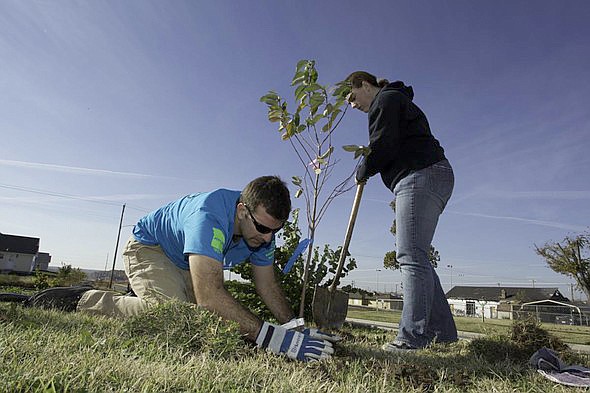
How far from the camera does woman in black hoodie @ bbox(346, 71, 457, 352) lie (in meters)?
3.15

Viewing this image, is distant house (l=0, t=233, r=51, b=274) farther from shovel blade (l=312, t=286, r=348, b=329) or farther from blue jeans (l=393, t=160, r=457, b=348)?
blue jeans (l=393, t=160, r=457, b=348)

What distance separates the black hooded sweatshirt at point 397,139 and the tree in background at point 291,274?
204cm

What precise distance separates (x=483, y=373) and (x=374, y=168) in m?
1.83

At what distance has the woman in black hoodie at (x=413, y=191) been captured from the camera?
315 cm

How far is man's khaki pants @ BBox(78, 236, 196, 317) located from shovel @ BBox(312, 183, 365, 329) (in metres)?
1.37

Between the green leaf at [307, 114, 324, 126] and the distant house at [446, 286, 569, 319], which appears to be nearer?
the green leaf at [307, 114, 324, 126]

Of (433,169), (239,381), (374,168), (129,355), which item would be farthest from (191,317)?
(433,169)

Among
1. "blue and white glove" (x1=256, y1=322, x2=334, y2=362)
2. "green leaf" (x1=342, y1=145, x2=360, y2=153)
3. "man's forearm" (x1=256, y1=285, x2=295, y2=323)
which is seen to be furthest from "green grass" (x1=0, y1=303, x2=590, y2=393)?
"green leaf" (x1=342, y1=145, x2=360, y2=153)

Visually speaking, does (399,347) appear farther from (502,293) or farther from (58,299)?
(502,293)

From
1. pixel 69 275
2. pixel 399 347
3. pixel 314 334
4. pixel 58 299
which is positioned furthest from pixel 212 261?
pixel 69 275

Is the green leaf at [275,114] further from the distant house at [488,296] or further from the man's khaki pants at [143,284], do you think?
the distant house at [488,296]

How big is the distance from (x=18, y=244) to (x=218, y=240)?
3032 inches

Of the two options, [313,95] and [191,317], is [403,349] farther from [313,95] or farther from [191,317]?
[313,95]

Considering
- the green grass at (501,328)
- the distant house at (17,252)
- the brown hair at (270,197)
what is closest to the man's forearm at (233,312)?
the brown hair at (270,197)
